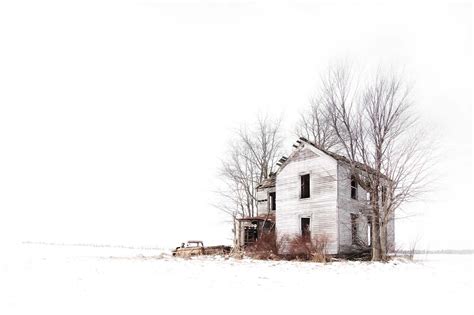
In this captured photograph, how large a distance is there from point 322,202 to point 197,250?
10061 mm

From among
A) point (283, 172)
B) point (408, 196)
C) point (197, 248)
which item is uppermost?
point (283, 172)

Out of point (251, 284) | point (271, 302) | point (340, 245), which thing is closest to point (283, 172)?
point (340, 245)

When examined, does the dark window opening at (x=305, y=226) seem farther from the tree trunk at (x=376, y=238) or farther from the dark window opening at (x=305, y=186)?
the tree trunk at (x=376, y=238)

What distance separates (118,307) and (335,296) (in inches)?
197

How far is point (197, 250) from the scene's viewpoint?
3162 cm

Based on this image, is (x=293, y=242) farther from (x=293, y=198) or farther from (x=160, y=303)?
(x=160, y=303)

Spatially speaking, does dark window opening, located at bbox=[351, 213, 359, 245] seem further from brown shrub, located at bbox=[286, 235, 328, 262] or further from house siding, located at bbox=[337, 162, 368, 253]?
brown shrub, located at bbox=[286, 235, 328, 262]

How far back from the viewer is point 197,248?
31984mm

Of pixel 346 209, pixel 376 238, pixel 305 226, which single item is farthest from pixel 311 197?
pixel 376 238

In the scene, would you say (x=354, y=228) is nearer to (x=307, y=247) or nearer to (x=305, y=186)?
(x=305, y=186)

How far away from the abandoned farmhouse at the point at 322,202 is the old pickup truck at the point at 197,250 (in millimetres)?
4281

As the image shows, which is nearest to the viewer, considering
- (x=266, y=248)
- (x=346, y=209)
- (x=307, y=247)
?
(x=307, y=247)

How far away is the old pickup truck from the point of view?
31359 mm

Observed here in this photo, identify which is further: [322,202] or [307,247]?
[322,202]
